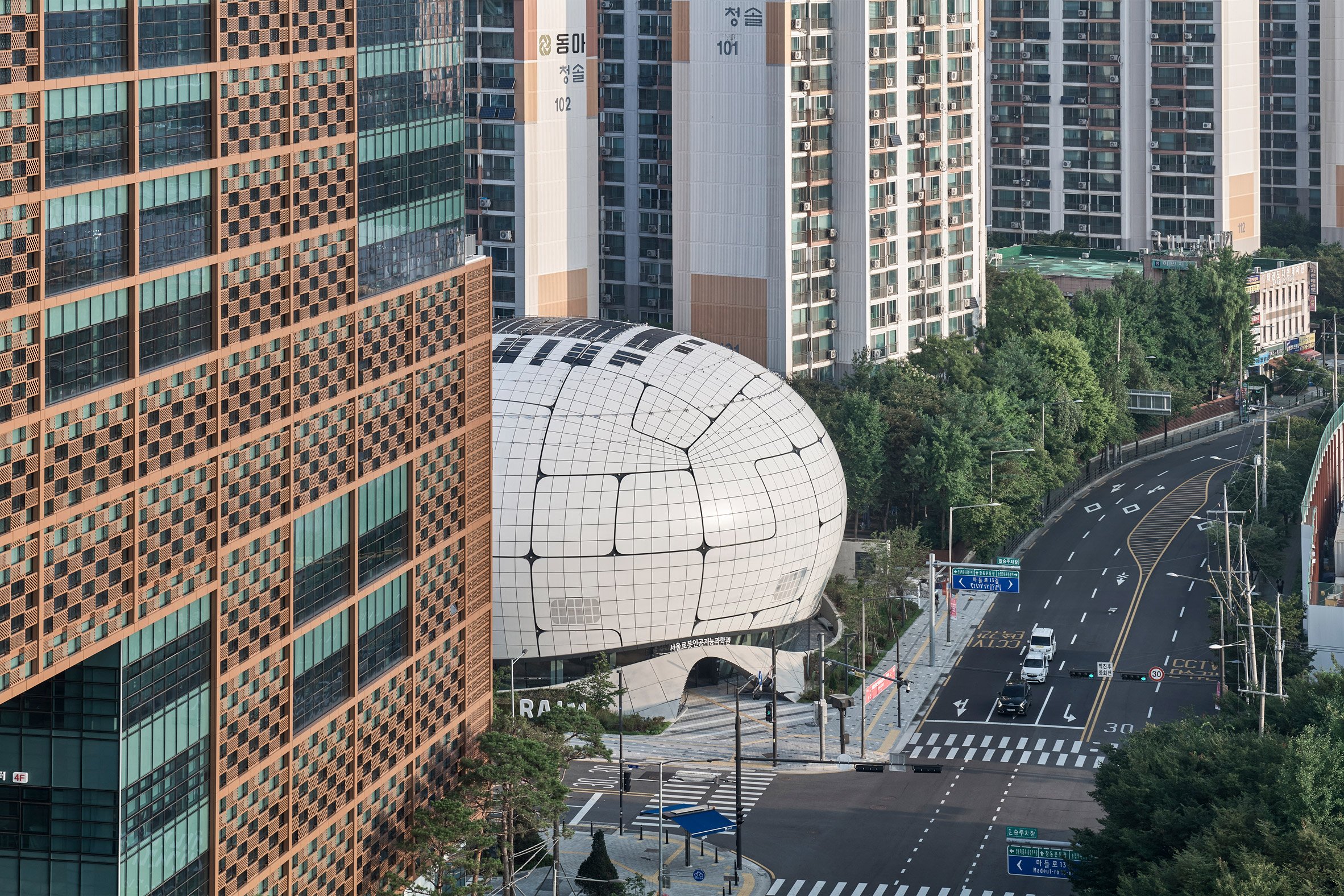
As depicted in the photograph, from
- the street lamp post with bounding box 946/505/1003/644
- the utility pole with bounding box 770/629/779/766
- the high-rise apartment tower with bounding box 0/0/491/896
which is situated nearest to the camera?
the high-rise apartment tower with bounding box 0/0/491/896

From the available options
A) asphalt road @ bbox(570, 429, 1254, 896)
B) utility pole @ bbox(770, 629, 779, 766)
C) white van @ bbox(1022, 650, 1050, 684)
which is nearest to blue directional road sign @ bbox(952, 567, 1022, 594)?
white van @ bbox(1022, 650, 1050, 684)

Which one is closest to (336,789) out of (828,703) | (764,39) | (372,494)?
(372,494)

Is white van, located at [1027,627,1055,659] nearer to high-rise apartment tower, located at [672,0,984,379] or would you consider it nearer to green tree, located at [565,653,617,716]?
green tree, located at [565,653,617,716]

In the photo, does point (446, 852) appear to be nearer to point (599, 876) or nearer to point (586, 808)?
point (599, 876)

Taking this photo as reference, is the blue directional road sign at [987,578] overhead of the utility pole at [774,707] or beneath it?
overhead

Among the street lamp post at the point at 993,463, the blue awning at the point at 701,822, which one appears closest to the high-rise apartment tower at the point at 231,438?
the blue awning at the point at 701,822

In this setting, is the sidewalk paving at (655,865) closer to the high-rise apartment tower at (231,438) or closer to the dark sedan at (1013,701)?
the high-rise apartment tower at (231,438)
